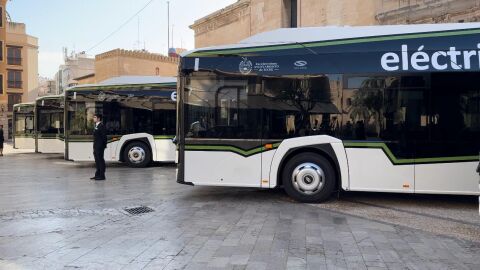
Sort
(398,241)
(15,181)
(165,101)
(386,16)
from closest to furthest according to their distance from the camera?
(398,241)
(15,181)
(165,101)
(386,16)

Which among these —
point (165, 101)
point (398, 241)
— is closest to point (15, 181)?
point (165, 101)

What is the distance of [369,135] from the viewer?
8633mm

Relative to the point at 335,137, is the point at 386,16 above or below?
above

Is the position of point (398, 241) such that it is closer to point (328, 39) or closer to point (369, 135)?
point (369, 135)

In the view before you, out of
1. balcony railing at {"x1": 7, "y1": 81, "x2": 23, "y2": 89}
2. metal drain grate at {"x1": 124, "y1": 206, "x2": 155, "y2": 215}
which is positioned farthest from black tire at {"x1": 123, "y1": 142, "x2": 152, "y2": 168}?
balcony railing at {"x1": 7, "y1": 81, "x2": 23, "y2": 89}

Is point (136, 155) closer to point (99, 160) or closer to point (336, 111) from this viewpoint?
point (99, 160)

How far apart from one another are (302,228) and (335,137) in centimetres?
235

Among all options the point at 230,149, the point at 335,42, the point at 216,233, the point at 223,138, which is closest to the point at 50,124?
the point at 223,138

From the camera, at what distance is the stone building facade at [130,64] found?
4056 centimetres

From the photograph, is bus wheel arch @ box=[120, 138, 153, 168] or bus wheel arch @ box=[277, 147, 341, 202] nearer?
bus wheel arch @ box=[277, 147, 341, 202]

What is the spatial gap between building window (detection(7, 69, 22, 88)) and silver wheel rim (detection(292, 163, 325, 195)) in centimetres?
6213

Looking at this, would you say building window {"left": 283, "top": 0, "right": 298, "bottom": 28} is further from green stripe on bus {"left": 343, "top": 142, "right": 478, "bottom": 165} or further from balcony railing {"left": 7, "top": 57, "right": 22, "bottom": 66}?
balcony railing {"left": 7, "top": 57, "right": 22, "bottom": 66}

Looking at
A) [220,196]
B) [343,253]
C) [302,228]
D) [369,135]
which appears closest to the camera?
[343,253]

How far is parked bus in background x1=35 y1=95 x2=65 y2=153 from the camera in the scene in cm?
2102
